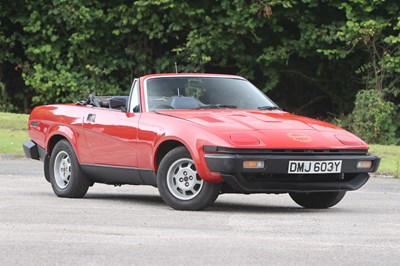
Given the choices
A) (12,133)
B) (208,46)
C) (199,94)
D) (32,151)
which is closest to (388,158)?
(208,46)

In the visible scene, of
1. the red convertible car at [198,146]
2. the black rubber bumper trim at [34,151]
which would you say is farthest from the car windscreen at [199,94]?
the black rubber bumper trim at [34,151]

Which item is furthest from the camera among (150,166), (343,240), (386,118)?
(386,118)

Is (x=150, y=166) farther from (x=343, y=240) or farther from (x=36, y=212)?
(x=343, y=240)

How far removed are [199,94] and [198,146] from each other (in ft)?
5.19

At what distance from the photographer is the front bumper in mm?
11047

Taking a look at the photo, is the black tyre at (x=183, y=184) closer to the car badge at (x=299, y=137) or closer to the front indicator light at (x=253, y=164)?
the front indicator light at (x=253, y=164)

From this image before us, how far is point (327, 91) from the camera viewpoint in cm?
2869

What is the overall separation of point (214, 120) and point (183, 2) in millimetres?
16436

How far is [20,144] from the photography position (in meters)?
22.8

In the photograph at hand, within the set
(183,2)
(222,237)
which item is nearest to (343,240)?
(222,237)

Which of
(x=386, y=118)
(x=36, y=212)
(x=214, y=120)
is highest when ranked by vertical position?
(x=214, y=120)

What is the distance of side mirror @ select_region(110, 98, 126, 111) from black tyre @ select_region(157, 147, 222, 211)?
1281 mm

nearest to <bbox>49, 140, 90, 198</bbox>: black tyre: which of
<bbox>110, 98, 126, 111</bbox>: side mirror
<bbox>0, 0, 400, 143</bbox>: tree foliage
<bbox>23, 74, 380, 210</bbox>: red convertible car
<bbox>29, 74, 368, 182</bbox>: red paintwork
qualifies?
<bbox>23, 74, 380, 210</bbox>: red convertible car

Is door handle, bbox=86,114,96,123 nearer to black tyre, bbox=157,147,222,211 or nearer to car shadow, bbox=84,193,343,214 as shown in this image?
car shadow, bbox=84,193,343,214
